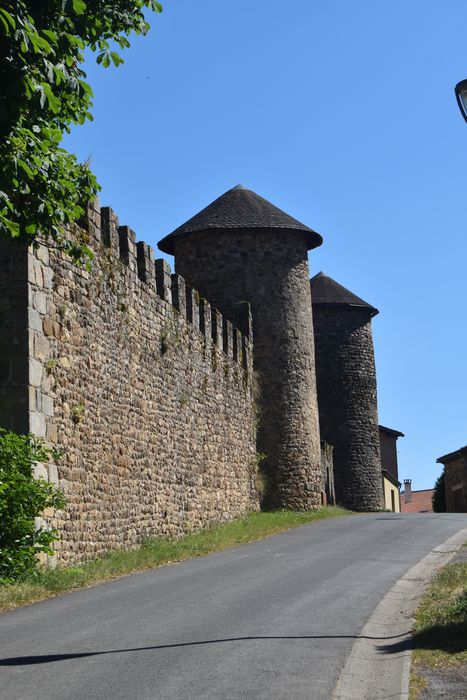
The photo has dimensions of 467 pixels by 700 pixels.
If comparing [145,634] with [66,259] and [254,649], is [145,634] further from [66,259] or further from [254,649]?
[66,259]

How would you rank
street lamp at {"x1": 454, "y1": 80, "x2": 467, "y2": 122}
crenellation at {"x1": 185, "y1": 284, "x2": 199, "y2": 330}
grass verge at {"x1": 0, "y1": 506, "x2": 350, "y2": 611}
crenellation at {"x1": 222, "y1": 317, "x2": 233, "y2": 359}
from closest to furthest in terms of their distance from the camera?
1. street lamp at {"x1": 454, "y1": 80, "x2": 467, "y2": 122}
2. grass verge at {"x1": 0, "y1": 506, "x2": 350, "y2": 611}
3. crenellation at {"x1": 185, "y1": 284, "x2": 199, "y2": 330}
4. crenellation at {"x1": 222, "y1": 317, "x2": 233, "y2": 359}

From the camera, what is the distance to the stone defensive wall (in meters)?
12.7

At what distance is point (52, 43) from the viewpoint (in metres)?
8.94

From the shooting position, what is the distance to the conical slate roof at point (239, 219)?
27781 millimetres

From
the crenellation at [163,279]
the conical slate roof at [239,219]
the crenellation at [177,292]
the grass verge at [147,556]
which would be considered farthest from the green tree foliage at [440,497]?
the crenellation at [163,279]

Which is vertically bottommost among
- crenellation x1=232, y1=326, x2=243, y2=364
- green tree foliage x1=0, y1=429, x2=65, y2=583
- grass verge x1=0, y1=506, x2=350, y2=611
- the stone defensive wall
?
grass verge x1=0, y1=506, x2=350, y2=611

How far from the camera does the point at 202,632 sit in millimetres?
7891

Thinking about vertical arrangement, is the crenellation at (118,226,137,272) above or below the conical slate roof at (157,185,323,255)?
below

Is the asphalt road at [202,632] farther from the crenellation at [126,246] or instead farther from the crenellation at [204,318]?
the crenellation at [204,318]

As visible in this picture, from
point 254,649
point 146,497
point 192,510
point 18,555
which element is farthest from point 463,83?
point 192,510

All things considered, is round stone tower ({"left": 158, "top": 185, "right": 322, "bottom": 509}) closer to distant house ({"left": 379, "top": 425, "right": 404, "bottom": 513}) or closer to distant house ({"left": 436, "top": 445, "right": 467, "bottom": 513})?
distant house ({"left": 436, "top": 445, "right": 467, "bottom": 513})

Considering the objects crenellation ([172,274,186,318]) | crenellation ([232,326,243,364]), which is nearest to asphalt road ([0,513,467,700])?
crenellation ([172,274,186,318])

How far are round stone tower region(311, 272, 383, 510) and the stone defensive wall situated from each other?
1384 cm

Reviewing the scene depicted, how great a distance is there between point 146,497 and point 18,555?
242 inches
